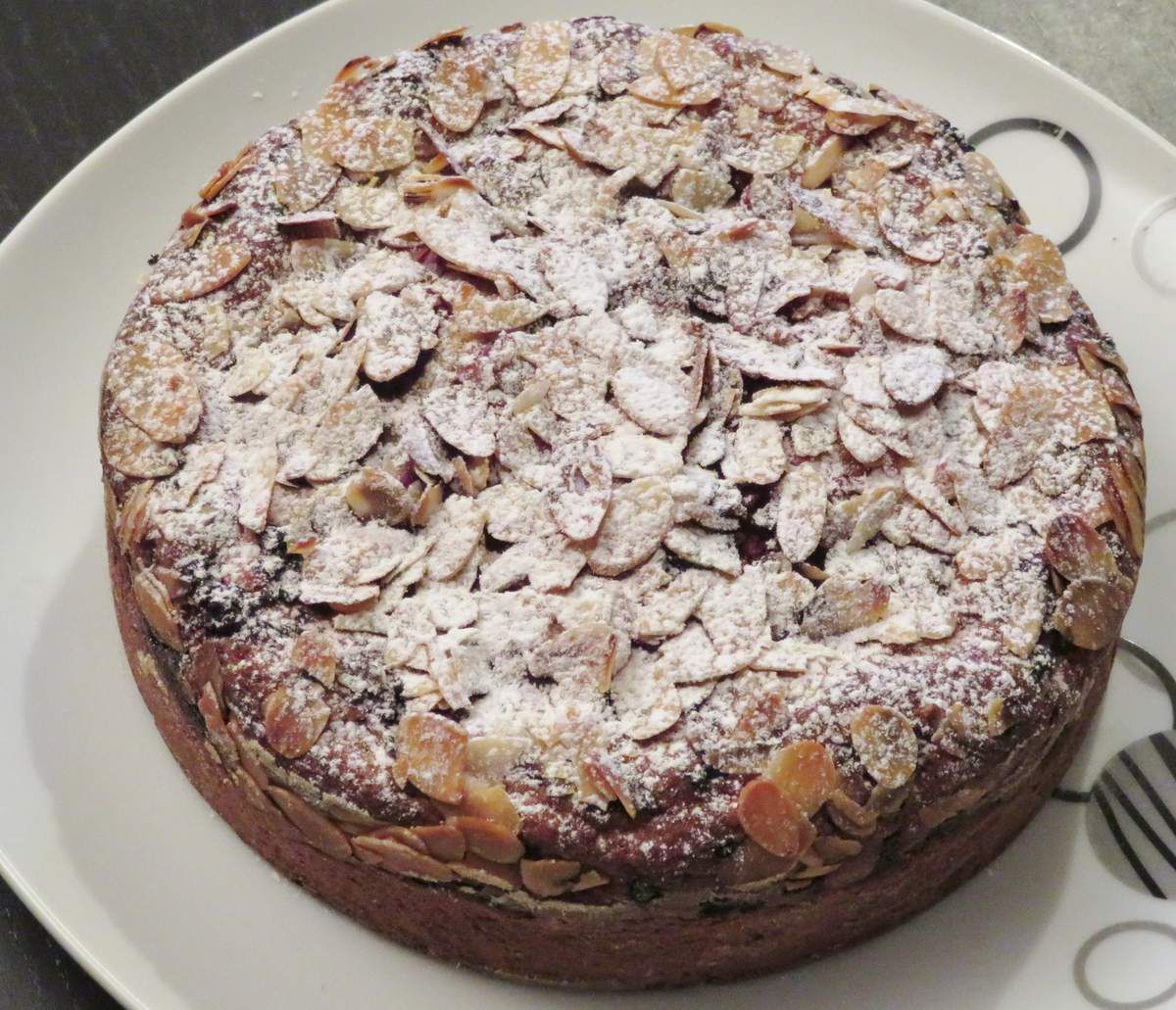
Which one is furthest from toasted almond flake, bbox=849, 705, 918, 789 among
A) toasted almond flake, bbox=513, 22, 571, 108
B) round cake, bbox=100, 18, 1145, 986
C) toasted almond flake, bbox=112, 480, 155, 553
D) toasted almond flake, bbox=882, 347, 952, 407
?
toasted almond flake, bbox=513, 22, 571, 108

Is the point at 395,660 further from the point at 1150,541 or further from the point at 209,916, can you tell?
the point at 1150,541

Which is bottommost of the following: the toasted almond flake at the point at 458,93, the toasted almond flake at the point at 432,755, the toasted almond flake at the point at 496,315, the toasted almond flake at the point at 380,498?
the toasted almond flake at the point at 432,755

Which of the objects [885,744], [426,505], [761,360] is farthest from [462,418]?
[885,744]

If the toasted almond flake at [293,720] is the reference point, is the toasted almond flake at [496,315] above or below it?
above

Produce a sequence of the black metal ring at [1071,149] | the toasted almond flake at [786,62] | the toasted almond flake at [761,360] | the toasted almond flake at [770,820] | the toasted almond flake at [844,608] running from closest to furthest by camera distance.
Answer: the toasted almond flake at [770,820] < the toasted almond flake at [844,608] < the toasted almond flake at [761,360] < the toasted almond flake at [786,62] < the black metal ring at [1071,149]

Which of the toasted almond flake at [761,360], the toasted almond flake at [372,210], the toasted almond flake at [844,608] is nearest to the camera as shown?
the toasted almond flake at [844,608]

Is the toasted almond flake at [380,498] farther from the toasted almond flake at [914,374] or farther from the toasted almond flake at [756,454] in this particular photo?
the toasted almond flake at [914,374]

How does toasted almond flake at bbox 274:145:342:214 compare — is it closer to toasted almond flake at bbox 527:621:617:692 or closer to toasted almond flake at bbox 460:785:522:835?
toasted almond flake at bbox 527:621:617:692

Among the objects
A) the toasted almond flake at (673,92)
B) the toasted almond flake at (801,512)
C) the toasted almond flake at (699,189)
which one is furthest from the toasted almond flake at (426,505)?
the toasted almond flake at (673,92)
